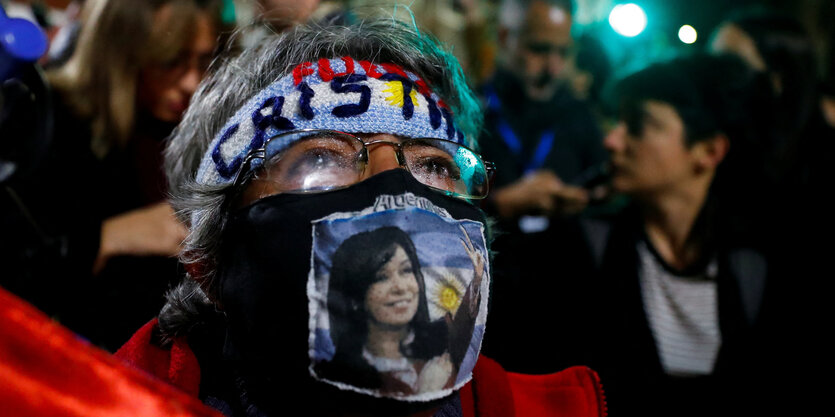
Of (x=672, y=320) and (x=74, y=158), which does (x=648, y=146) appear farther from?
(x=74, y=158)

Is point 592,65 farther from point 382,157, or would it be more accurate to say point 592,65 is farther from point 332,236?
point 332,236

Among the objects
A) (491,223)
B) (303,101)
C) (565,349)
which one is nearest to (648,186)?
(565,349)

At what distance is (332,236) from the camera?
1.14 metres

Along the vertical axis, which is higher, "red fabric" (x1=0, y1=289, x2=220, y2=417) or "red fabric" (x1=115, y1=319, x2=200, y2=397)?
"red fabric" (x1=0, y1=289, x2=220, y2=417)

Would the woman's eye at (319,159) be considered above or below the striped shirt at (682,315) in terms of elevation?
above

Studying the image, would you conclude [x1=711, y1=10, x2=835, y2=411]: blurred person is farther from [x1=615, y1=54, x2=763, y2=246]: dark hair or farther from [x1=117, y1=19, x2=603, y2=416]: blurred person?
[x1=117, y1=19, x2=603, y2=416]: blurred person

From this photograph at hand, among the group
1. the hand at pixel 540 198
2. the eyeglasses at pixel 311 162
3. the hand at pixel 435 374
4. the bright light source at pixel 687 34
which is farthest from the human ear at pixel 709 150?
the bright light source at pixel 687 34

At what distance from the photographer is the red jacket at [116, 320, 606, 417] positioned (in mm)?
→ 1396

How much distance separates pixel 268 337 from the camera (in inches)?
45.9

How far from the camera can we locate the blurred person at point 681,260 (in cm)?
258

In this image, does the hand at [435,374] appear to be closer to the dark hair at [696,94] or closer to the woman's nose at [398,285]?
the woman's nose at [398,285]

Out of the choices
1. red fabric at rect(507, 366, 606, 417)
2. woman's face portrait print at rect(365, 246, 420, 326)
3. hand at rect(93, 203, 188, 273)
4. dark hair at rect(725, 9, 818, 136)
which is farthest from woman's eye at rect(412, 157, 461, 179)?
dark hair at rect(725, 9, 818, 136)

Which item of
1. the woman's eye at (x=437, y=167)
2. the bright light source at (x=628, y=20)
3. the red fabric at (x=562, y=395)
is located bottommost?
the red fabric at (x=562, y=395)

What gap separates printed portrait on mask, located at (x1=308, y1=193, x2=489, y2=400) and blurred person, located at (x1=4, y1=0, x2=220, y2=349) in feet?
2.86
